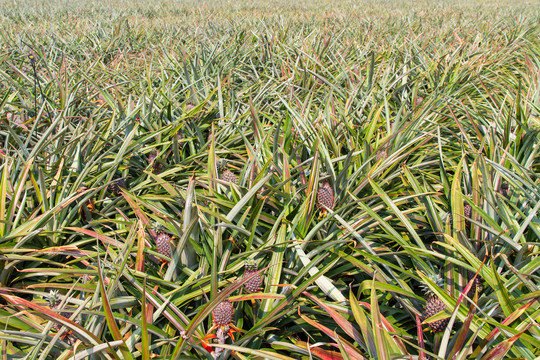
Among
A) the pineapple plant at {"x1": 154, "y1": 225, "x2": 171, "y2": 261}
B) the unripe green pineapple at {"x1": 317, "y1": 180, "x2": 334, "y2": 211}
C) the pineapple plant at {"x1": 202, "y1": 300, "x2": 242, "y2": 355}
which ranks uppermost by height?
the unripe green pineapple at {"x1": 317, "y1": 180, "x2": 334, "y2": 211}

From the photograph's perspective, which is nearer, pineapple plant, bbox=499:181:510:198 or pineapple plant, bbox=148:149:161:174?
pineapple plant, bbox=499:181:510:198

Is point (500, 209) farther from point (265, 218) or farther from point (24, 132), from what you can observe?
point (24, 132)

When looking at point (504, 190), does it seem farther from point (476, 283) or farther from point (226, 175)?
point (226, 175)

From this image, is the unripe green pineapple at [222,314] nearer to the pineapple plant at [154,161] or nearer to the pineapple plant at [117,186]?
the pineapple plant at [117,186]

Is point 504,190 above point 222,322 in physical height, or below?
above

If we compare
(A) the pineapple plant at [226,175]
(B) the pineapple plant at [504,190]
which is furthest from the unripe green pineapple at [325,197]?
(B) the pineapple plant at [504,190]

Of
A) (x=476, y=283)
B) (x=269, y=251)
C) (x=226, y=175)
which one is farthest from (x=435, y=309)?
(x=226, y=175)

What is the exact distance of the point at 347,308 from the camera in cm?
110

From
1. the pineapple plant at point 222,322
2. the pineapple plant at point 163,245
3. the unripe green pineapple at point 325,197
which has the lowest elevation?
the pineapple plant at point 222,322

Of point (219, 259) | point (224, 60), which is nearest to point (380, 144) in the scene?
point (219, 259)

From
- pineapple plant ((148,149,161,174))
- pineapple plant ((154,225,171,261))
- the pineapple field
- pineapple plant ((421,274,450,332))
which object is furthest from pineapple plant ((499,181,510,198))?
pineapple plant ((148,149,161,174))

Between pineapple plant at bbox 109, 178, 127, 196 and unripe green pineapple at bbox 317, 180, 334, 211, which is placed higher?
unripe green pineapple at bbox 317, 180, 334, 211

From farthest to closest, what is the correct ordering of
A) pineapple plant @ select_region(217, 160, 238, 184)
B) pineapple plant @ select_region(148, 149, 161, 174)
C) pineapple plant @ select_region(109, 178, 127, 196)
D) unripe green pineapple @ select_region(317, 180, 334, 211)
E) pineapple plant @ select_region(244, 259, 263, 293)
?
pineapple plant @ select_region(148, 149, 161, 174), pineapple plant @ select_region(109, 178, 127, 196), pineapple plant @ select_region(217, 160, 238, 184), unripe green pineapple @ select_region(317, 180, 334, 211), pineapple plant @ select_region(244, 259, 263, 293)

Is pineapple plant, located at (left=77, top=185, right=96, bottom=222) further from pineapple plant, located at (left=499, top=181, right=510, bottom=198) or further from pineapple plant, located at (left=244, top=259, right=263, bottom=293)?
pineapple plant, located at (left=499, top=181, right=510, bottom=198)
